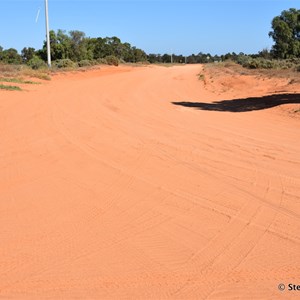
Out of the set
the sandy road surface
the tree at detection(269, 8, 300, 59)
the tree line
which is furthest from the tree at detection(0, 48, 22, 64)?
the sandy road surface

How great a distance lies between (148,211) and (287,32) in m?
60.7

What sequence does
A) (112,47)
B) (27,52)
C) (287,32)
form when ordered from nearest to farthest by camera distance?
(287,32), (112,47), (27,52)

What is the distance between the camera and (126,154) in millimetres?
8141

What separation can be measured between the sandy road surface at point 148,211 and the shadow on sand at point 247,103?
4.48 metres

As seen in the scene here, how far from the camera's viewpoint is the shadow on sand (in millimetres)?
15250

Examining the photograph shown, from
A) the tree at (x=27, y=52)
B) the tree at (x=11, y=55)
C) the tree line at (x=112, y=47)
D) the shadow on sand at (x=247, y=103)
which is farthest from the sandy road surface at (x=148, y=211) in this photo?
the tree at (x=27, y=52)

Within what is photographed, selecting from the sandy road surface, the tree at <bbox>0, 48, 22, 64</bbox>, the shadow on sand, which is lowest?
the sandy road surface

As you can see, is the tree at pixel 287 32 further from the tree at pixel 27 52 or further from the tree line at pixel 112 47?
the tree at pixel 27 52

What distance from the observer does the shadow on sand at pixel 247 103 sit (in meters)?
15.2

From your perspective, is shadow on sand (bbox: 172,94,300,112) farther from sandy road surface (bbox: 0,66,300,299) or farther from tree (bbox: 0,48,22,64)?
tree (bbox: 0,48,22,64)

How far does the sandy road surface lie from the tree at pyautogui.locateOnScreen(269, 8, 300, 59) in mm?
54346

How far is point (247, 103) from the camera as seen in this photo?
16.8 m

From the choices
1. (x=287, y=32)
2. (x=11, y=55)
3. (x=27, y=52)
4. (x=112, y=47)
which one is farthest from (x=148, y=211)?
(x=27, y=52)

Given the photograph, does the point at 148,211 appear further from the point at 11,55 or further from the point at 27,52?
the point at 27,52
